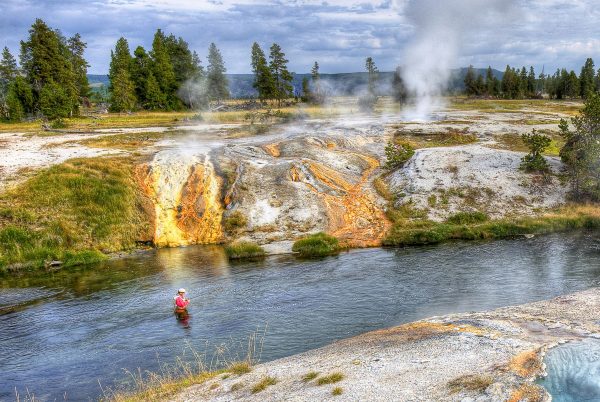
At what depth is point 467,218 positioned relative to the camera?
3331 centimetres

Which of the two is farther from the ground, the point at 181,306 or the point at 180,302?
the point at 180,302

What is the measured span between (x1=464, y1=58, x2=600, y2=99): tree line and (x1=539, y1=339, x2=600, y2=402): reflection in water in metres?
121

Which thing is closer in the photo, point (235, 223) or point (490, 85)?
point (235, 223)

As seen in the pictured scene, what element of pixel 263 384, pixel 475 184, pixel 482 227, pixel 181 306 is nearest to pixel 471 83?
pixel 475 184

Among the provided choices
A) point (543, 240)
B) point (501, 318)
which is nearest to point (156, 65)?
point (543, 240)

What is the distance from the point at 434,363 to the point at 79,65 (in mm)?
96792

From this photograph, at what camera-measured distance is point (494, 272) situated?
24.5 metres

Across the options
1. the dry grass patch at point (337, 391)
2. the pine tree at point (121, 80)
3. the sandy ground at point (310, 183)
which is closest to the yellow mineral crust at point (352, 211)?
the sandy ground at point (310, 183)

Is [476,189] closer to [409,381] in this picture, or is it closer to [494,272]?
[494,272]

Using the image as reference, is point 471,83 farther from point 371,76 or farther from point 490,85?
point 371,76

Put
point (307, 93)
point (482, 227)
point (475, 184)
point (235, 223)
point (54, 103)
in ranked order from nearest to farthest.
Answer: point (482, 227), point (235, 223), point (475, 184), point (54, 103), point (307, 93)

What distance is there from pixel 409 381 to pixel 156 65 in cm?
8175

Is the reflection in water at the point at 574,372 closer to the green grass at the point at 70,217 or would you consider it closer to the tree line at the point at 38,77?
the green grass at the point at 70,217

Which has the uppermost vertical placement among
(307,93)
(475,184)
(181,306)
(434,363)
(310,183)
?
(307,93)
